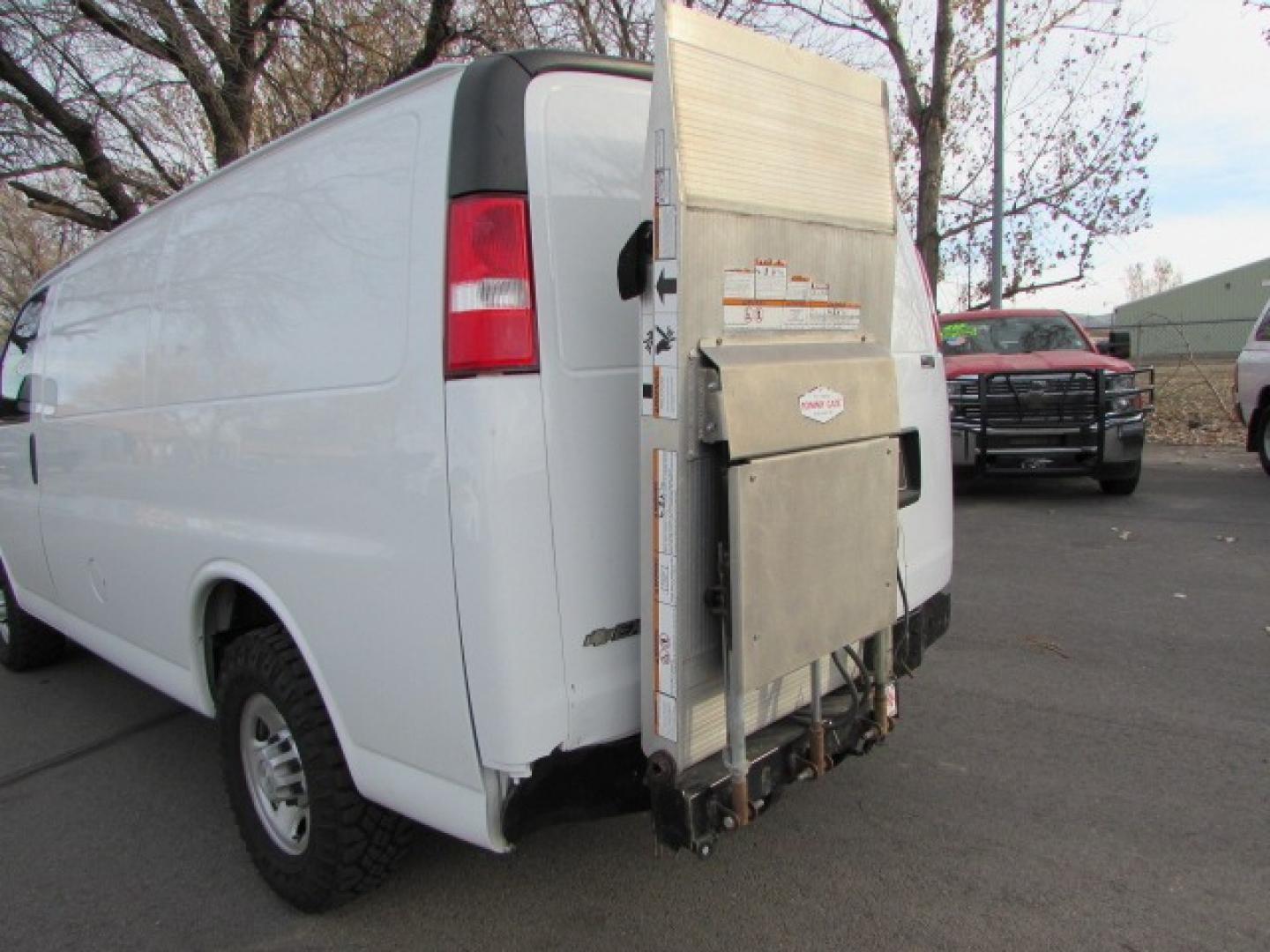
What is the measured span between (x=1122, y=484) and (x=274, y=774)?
8455 mm

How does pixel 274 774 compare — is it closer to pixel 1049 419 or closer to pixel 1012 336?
pixel 1049 419

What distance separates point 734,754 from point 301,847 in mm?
1466

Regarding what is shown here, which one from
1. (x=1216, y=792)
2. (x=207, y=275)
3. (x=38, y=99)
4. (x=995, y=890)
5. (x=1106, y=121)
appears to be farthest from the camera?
(x=1106, y=121)

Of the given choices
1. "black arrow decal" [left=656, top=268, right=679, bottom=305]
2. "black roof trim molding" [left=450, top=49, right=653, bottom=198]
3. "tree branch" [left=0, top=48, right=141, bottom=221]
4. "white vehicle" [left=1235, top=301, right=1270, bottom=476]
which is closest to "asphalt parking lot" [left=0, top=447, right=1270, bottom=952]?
"black arrow decal" [left=656, top=268, right=679, bottom=305]

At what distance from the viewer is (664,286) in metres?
2.02

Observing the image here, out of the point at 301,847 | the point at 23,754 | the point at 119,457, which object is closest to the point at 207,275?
the point at 119,457

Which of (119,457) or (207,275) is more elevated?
(207,275)

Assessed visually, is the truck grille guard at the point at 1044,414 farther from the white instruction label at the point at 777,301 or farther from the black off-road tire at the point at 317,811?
the black off-road tire at the point at 317,811

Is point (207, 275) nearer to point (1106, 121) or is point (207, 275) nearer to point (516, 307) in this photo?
point (516, 307)

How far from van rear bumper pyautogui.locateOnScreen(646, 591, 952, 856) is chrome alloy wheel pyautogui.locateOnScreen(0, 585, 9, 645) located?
15.9 feet

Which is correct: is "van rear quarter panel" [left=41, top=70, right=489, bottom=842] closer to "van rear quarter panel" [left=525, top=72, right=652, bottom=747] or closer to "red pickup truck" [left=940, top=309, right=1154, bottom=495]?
"van rear quarter panel" [left=525, top=72, right=652, bottom=747]

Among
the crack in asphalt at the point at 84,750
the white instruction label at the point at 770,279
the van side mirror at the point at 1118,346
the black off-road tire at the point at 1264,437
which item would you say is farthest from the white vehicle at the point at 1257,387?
the crack in asphalt at the point at 84,750

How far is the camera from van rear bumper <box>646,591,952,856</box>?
2.12 m

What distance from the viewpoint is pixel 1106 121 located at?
18.8 metres
